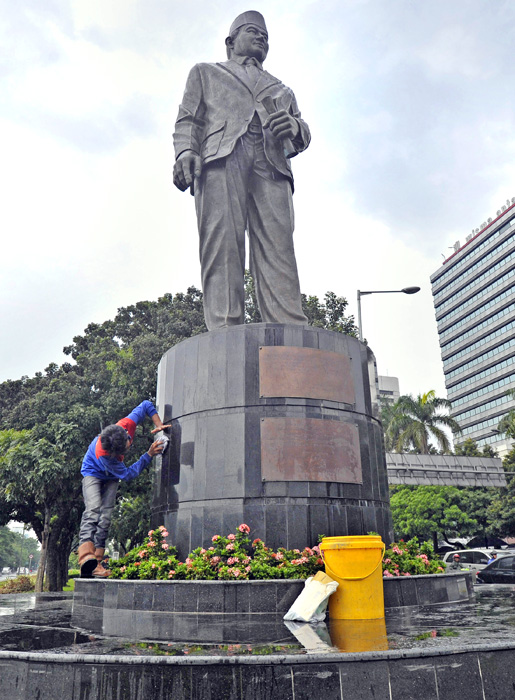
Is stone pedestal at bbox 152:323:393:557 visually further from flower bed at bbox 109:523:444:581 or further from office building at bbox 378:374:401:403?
office building at bbox 378:374:401:403

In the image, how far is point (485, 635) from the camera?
4.07m

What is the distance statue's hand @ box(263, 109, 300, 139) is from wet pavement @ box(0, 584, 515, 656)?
6719 millimetres

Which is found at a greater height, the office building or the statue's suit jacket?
the office building

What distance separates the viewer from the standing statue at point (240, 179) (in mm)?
9109

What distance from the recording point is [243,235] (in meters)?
9.32

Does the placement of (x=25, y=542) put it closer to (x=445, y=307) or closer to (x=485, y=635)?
(x=445, y=307)

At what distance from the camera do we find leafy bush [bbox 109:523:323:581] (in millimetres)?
6008

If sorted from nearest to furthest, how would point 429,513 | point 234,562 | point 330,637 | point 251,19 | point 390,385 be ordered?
point 330,637 → point 234,562 → point 251,19 → point 429,513 → point 390,385

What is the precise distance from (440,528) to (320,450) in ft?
120

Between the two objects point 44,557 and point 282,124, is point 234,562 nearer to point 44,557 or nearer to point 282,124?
point 282,124

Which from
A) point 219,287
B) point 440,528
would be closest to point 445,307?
point 440,528

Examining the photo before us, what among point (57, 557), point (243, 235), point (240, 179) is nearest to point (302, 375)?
point (243, 235)

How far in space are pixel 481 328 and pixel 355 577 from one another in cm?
8416

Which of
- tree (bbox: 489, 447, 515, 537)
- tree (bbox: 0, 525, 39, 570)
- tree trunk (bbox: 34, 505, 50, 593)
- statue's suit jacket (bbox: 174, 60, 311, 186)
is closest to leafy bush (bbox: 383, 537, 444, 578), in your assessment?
statue's suit jacket (bbox: 174, 60, 311, 186)
